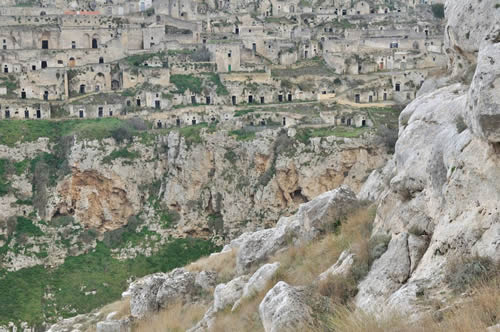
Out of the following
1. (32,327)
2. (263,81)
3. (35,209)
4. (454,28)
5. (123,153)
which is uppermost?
(454,28)

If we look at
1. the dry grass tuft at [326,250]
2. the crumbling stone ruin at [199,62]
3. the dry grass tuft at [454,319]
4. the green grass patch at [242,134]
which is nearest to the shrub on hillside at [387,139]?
the crumbling stone ruin at [199,62]

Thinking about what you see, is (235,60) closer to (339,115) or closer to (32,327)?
(339,115)

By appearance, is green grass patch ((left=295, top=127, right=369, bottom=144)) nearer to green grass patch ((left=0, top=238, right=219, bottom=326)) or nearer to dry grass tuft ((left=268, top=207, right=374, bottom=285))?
green grass patch ((left=0, top=238, right=219, bottom=326))

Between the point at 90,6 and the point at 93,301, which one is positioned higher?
the point at 90,6

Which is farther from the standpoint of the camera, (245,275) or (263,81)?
(263,81)

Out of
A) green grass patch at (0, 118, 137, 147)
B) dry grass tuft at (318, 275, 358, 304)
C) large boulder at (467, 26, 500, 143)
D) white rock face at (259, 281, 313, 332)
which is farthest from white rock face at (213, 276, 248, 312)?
green grass patch at (0, 118, 137, 147)

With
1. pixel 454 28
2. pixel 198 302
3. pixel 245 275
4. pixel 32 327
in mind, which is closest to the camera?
pixel 454 28

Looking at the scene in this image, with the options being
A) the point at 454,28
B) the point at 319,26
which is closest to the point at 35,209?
the point at 319,26
